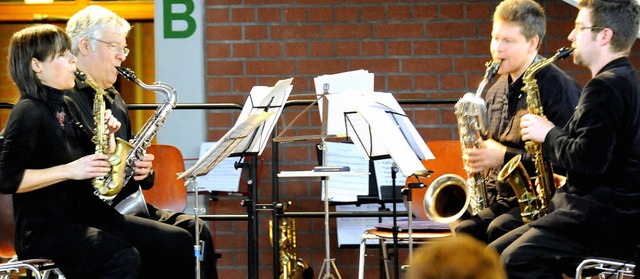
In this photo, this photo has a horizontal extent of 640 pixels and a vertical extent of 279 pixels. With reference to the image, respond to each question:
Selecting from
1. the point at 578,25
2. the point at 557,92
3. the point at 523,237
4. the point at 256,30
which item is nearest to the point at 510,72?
the point at 557,92

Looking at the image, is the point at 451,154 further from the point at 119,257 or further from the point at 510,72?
the point at 119,257

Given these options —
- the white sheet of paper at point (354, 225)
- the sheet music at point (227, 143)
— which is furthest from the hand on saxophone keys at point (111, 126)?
the white sheet of paper at point (354, 225)

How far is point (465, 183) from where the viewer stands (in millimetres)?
4715

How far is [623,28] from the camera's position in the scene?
157 inches

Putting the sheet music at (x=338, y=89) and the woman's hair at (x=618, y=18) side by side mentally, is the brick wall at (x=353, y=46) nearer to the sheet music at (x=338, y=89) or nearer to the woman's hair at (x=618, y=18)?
the sheet music at (x=338, y=89)

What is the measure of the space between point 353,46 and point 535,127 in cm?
262

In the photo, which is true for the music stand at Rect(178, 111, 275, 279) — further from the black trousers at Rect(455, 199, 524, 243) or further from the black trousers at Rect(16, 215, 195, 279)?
the black trousers at Rect(455, 199, 524, 243)

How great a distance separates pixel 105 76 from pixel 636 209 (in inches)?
96.3

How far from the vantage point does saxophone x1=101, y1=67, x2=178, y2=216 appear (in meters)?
4.52

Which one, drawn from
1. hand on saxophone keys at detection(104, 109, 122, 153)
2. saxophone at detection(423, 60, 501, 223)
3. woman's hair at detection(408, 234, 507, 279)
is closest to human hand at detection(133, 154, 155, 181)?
hand on saxophone keys at detection(104, 109, 122, 153)

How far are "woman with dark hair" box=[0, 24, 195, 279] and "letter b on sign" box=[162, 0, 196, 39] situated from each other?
7.23 ft

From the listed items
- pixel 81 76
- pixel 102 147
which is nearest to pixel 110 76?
pixel 81 76

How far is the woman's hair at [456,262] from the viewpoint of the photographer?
1782mm

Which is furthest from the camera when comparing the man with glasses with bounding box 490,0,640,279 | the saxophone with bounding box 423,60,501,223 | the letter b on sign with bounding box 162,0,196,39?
the letter b on sign with bounding box 162,0,196,39
